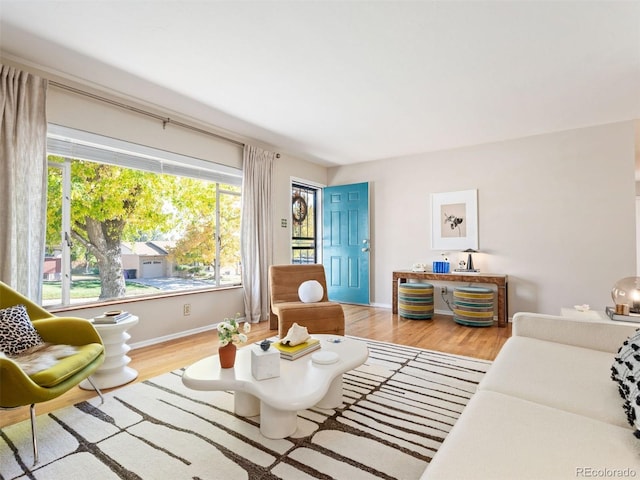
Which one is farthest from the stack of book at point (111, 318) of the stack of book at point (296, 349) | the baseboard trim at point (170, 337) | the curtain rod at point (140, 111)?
the curtain rod at point (140, 111)

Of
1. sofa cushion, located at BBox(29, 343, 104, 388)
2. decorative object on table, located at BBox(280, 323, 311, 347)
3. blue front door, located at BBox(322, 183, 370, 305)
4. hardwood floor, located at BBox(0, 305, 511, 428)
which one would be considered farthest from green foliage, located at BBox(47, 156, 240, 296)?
decorative object on table, located at BBox(280, 323, 311, 347)

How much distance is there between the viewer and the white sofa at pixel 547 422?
851mm

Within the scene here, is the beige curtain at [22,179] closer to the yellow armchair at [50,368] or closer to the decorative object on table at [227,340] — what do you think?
the yellow armchair at [50,368]

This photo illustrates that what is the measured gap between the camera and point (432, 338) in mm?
3441

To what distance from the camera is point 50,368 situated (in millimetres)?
1583

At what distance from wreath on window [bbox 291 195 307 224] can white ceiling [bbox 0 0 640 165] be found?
200 centimetres

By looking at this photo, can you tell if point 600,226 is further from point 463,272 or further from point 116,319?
point 116,319

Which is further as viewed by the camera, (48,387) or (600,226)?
(600,226)

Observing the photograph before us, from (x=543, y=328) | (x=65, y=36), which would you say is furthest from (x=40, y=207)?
(x=543, y=328)

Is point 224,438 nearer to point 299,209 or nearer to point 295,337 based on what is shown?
point 295,337

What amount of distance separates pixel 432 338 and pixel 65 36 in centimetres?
407

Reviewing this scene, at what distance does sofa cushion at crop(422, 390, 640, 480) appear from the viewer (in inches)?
32.9

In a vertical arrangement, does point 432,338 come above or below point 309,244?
below

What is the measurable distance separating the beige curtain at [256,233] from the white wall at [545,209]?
221 centimetres
